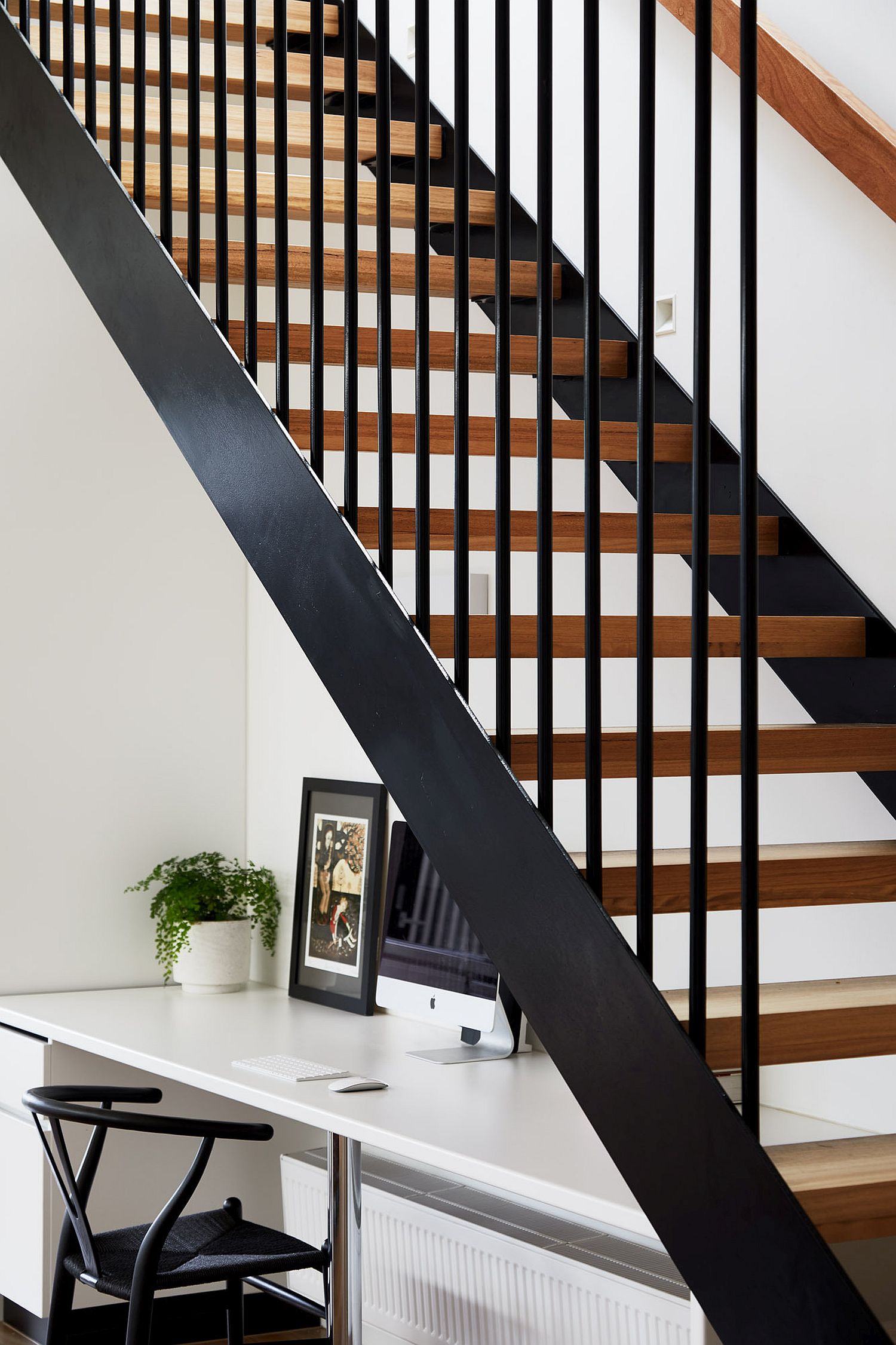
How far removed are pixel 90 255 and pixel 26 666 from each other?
5.79 feet

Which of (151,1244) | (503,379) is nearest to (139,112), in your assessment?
(503,379)

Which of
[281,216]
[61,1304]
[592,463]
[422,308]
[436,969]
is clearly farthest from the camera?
[436,969]

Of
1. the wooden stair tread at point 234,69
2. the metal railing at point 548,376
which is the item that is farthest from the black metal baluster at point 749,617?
the wooden stair tread at point 234,69

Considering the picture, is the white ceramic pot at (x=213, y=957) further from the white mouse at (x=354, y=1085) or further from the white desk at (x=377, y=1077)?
the white mouse at (x=354, y=1085)

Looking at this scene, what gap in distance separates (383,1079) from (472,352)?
1474 millimetres

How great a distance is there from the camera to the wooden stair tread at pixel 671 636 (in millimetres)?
2230

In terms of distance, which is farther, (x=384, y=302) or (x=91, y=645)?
(x=91, y=645)

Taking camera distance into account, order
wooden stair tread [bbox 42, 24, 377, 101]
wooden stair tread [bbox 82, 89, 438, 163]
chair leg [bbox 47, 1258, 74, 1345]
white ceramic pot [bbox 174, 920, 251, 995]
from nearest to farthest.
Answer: chair leg [bbox 47, 1258, 74, 1345] < wooden stair tread [bbox 82, 89, 438, 163] < wooden stair tread [bbox 42, 24, 377, 101] < white ceramic pot [bbox 174, 920, 251, 995]

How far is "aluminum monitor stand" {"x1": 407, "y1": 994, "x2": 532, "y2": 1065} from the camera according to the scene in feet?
11.1

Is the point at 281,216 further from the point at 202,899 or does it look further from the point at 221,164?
the point at 202,899

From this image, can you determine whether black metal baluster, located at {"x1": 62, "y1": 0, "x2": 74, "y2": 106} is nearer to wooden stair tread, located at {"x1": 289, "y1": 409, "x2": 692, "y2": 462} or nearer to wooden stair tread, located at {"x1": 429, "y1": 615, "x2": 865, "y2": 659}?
wooden stair tread, located at {"x1": 289, "y1": 409, "x2": 692, "y2": 462}

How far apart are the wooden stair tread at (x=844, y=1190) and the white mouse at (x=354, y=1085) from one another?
1389mm

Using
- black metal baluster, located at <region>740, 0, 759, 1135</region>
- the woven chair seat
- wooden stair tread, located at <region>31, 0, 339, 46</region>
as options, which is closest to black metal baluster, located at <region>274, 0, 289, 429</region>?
black metal baluster, located at <region>740, 0, 759, 1135</region>

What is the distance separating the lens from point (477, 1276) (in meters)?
3.22
